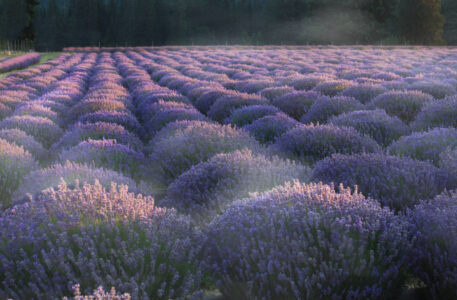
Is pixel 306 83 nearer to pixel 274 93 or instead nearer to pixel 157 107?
pixel 274 93

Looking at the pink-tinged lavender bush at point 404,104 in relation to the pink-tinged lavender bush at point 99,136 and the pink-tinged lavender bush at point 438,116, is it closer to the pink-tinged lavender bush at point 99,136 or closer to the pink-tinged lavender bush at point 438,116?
the pink-tinged lavender bush at point 438,116

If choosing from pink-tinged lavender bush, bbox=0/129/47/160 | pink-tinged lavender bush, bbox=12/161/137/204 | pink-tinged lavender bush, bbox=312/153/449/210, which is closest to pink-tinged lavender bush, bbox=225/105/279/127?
pink-tinged lavender bush, bbox=0/129/47/160

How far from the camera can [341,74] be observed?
1280cm

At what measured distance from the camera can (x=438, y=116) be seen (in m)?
5.71

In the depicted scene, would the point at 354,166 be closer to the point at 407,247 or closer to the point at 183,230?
the point at 407,247

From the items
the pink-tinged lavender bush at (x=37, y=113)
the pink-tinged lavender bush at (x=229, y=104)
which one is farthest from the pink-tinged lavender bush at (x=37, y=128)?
the pink-tinged lavender bush at (x=229, y=104)

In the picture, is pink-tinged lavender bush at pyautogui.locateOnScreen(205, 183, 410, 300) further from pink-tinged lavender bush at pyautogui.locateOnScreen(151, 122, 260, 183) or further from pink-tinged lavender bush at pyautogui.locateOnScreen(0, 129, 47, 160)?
pink-tinged lavender bush at pyautogui.locateOnScreen(0, 129, 47, 160)

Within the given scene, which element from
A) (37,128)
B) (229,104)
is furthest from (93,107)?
(229,104)

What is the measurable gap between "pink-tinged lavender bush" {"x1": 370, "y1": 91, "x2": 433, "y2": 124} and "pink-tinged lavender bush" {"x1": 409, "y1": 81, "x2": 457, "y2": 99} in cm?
110

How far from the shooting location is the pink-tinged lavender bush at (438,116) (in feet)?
18.4

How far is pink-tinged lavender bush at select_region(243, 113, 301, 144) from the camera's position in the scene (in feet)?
18.8

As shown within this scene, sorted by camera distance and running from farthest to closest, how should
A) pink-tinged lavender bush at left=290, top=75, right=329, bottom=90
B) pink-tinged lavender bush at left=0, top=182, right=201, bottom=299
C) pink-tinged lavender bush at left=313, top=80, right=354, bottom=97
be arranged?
pink-tinged lavender bush at left=290, top=75, right=329, bottom=90 < pink-tinged lavender bush at left=313, top=80, right=354, bottom=97 < pink-tinged lavender bush at left=0, top=182, right=201, bottom=299

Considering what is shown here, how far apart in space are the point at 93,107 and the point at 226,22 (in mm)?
69018

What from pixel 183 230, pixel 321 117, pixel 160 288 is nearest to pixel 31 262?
pixel 160 288
